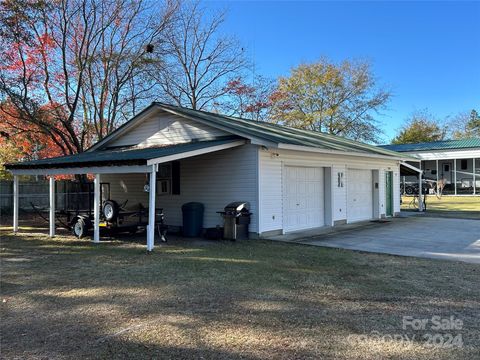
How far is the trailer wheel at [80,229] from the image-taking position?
1198cm

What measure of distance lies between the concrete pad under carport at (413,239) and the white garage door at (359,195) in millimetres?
762

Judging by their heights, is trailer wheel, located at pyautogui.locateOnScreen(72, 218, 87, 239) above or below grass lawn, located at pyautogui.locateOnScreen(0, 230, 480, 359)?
above

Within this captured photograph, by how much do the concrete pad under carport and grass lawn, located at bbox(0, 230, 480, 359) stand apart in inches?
38.7

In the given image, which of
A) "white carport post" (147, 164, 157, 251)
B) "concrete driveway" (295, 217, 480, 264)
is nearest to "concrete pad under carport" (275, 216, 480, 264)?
"concrete driveway" (295, 217, 480, 264)

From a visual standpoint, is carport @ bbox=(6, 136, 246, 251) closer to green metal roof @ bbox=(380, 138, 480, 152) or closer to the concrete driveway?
the concrete driveway

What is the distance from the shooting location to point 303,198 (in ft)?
43.7

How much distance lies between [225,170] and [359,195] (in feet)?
22.0

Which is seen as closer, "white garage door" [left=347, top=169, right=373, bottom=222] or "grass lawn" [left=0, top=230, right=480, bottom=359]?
"grass lawn" [left=0, top=230, right=480, bottom=359]

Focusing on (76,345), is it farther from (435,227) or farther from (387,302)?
(435,227)

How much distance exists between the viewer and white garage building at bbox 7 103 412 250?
36.3ft

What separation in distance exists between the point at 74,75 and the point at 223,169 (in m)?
12.0

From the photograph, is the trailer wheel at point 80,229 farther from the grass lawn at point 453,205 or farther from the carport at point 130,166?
the grass lawn at point 453,205

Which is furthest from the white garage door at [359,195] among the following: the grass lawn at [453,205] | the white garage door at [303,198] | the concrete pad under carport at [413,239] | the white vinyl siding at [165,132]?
the grass lawn at [453,205]

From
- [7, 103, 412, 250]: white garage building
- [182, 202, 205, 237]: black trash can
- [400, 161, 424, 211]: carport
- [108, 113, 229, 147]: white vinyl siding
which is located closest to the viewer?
[7, 103, 412, 250]: white garage building
